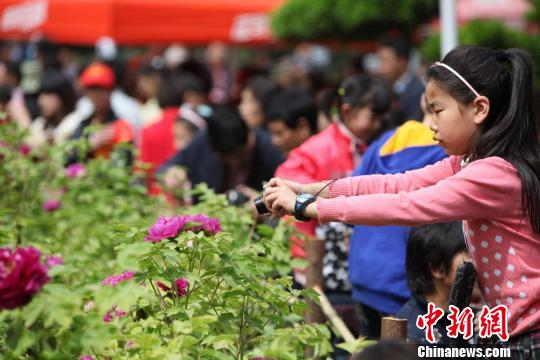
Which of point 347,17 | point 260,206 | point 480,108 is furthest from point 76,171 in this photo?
point 347,17

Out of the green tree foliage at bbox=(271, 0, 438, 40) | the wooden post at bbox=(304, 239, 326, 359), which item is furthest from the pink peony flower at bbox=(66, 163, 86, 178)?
the green tree foliage at bbox=(271, 0, 438, 40)

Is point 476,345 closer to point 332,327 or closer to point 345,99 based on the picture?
point 332,327

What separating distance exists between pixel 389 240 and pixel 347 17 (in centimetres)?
520

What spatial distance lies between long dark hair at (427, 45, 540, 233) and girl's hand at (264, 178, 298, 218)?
1.91 feet

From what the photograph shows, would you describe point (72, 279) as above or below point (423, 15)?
below

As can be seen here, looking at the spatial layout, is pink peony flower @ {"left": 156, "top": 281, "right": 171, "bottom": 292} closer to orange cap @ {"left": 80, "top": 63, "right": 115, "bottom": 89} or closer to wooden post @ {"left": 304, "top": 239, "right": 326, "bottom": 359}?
wooden post @ {"left": 304, "top": 239, "right": 326, "bottom": 359}

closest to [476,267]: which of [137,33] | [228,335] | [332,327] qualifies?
[228,335]

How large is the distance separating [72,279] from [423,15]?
5.77m

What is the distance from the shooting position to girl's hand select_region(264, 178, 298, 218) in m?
3.28

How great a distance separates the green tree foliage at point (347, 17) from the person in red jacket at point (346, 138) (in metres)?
3.95

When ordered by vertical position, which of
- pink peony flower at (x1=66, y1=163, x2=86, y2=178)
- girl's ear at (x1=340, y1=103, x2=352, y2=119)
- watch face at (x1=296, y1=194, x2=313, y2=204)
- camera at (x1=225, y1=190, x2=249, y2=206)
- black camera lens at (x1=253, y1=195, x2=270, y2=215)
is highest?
girl's ear at (x1=340, y1=103, x2=352, y2=119)

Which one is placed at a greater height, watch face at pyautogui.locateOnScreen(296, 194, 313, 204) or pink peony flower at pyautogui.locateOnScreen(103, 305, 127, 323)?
watch face at pyautogui.locateOnScreen(296, 194, 313, 204)

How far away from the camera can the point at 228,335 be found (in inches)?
117

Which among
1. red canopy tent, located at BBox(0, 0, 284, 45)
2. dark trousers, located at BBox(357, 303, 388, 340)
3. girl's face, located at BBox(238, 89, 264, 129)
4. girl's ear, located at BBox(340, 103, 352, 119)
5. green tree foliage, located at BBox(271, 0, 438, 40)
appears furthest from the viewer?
red canopy tent, located at BBox(0, 0, 284, 45)
